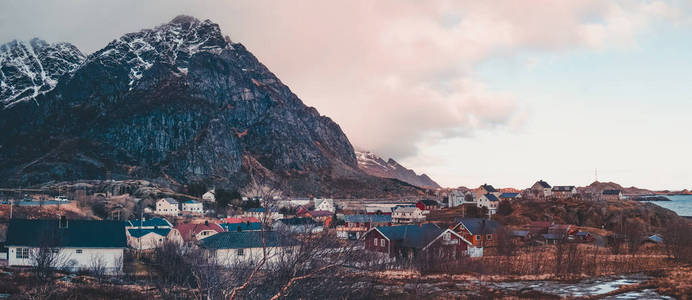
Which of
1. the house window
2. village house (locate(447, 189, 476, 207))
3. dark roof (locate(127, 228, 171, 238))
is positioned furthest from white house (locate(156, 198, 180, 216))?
the house window

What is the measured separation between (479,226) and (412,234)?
65.5ft

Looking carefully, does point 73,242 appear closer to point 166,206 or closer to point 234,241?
point 234,241

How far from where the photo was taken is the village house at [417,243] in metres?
63.8

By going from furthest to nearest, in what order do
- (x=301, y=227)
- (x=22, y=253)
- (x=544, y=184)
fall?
1. (x=544, y=184)
2. (x=22, y=253)
3. (x=301, y=227)

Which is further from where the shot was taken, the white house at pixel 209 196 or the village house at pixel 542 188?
the village house at pixel 542 188

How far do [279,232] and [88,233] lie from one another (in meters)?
42.4

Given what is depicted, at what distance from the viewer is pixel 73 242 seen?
53750mm

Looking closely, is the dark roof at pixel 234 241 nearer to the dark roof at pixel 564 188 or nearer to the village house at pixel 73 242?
the village house at pixel 73 242

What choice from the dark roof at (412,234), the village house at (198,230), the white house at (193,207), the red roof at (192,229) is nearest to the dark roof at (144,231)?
the village house at (198,230)

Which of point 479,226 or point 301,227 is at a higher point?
point 301,227

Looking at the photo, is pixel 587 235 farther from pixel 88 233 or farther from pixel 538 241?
pixel 88 233

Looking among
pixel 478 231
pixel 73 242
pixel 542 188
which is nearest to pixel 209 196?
pixel 542 188

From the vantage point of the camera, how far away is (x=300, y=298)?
1783cm

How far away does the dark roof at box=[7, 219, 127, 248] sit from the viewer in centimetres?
5209
